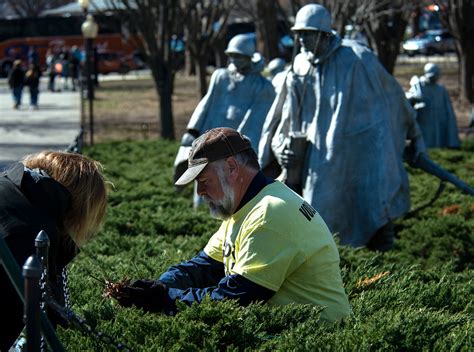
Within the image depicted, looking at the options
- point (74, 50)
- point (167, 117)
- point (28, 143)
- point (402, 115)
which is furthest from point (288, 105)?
point (74, 50)

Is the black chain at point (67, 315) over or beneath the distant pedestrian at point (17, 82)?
over

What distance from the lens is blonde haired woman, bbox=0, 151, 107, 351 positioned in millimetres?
4094

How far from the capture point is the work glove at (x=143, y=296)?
4.43 meters

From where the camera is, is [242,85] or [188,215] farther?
[242,85]

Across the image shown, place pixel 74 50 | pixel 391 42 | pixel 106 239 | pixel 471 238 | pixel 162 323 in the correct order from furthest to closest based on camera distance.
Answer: pixel 74 50 < pixel 391 42 < pixel 471 238 < pixel 106 239 < pixel 162 323

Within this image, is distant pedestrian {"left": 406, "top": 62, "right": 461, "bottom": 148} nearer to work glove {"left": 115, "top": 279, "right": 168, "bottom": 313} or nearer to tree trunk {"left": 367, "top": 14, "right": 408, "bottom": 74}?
tree trunk {"left": 367, "top": 14, "right": 408, "bottom": 74}

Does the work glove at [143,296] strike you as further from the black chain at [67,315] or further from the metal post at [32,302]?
the metal post at [32,302]

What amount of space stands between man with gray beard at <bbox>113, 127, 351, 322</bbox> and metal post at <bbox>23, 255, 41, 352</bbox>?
975 millimetres

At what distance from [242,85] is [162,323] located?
8.60 meters

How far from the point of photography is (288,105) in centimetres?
966

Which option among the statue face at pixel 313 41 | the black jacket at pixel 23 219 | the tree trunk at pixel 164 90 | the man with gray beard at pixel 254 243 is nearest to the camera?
the black jacket at pixel 23 219

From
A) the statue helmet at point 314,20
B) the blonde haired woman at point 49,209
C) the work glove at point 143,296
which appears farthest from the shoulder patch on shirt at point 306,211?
the statue helmet at point 314,20

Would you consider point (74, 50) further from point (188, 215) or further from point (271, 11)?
point (188, 215)

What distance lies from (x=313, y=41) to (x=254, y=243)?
5.30m
